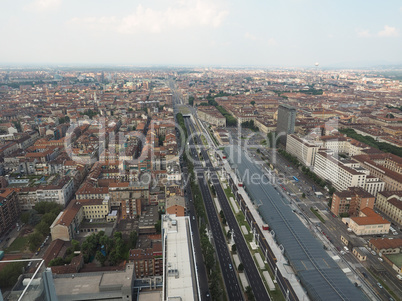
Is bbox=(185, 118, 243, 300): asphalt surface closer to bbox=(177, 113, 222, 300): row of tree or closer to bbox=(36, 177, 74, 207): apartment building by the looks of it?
bbox=(177, 113, 222, 300): row of tree

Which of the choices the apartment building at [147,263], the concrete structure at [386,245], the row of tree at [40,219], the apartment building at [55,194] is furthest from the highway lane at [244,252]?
the apartment building at [55,194]

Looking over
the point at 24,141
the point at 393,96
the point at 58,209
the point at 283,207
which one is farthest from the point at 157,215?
the point at 393,96

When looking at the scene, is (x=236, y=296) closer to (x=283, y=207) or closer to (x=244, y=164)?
(x=283, y=207)

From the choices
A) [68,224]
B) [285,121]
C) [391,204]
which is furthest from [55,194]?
[285,121]

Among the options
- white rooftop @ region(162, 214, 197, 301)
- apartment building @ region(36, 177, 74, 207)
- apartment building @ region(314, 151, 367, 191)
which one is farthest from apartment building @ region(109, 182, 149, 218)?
apartment building @ region(314, 151, 367, 191)

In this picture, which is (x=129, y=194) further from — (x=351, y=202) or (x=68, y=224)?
(x=351, y=202)

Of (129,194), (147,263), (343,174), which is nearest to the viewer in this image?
(147,263)

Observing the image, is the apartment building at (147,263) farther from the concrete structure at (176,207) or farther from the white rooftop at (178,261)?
the concrete structure at (176,207)
